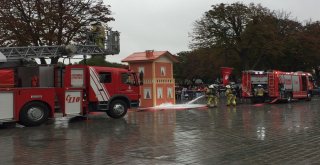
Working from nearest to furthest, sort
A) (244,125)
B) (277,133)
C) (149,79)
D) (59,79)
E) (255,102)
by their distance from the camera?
(277,133)
(244,125)
(59,79)
(149,79)
(255,102)

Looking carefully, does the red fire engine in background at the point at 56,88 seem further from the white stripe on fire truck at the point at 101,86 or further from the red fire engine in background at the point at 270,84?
the red fire engine in background at the point at 270,84

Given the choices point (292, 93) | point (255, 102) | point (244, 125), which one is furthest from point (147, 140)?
point (292, 93)

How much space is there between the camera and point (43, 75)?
18.2m

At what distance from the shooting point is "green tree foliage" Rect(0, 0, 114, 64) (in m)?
26.1

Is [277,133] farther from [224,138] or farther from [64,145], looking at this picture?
[64,145]

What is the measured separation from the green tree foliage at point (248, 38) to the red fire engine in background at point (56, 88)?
84.7 feet

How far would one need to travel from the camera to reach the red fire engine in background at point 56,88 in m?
16.1

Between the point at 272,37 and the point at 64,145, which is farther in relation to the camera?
the point at 272,37

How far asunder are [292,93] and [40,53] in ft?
68.0

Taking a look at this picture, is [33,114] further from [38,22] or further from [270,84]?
[270,84]


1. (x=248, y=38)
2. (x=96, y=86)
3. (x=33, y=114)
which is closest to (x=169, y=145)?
(x=33, y=114)

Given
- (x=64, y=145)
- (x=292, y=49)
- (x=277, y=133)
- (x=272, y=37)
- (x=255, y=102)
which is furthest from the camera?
(x=292, y=49)

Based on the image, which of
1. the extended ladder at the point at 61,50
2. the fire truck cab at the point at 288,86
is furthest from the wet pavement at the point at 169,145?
the fire truck cab at the point at 288,86

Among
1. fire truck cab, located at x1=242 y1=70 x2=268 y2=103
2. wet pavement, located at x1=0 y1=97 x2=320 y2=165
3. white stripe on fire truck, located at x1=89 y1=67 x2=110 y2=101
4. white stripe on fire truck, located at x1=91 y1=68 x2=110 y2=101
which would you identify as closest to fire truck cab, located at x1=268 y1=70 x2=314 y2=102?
fire truck cab, located at x1=242 y1=70 x2=268 y2=103
